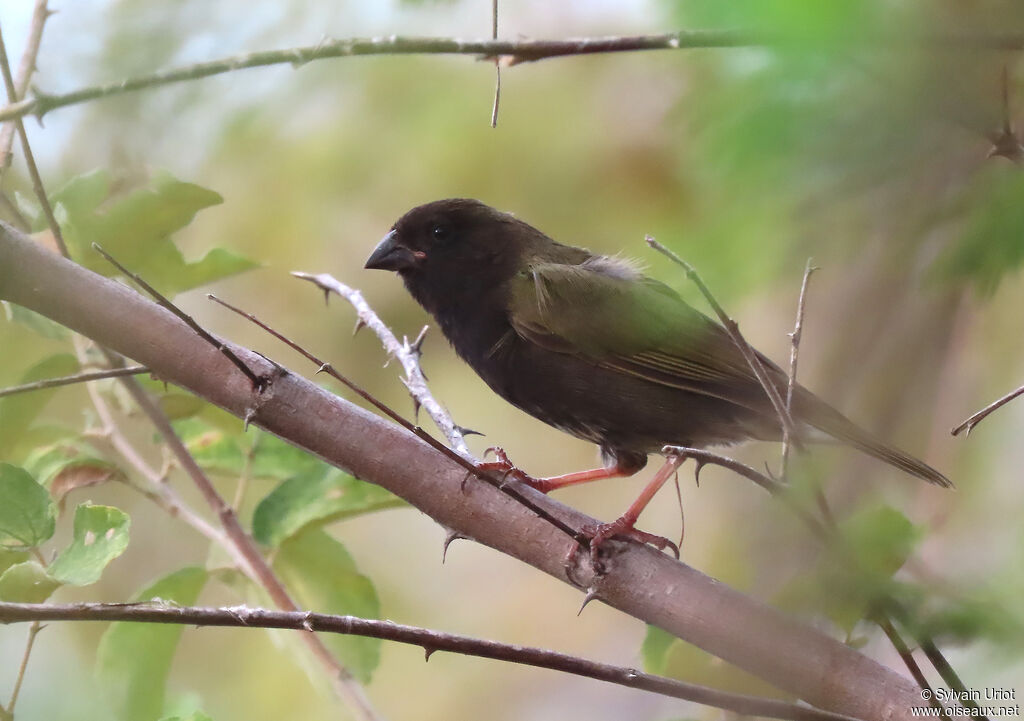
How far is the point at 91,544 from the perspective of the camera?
166 cm

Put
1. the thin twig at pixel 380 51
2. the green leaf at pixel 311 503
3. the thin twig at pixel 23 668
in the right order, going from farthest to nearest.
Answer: the green leaf at pixel 311 503 → the thin twig at pixel 23 668 → the thin twig at pixel 380 51

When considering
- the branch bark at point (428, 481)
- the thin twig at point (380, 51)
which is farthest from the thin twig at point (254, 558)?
the thin twig at point (380, 51)

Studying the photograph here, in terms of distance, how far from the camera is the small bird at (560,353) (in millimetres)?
3129

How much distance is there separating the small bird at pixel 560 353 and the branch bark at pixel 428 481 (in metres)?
0.68

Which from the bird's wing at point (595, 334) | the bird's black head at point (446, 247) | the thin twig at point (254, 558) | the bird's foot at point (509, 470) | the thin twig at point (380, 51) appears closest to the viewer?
the thin twig at point (380, 51)

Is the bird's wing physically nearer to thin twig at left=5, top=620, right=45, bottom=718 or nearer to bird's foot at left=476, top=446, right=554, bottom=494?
bird's foot at left=476, top=446, right=554, bottom=494

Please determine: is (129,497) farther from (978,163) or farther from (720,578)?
(978,163)

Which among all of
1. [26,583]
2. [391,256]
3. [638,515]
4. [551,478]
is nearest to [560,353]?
[551,478]

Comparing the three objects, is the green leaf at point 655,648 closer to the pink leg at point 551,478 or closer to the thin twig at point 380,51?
the pink leg at point 551,478

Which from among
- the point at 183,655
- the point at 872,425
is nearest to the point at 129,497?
the point at 183,655

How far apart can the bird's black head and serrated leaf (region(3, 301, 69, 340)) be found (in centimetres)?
143

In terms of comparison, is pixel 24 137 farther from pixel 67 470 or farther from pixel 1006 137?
pixel 1006 137

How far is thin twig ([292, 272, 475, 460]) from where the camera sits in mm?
2516

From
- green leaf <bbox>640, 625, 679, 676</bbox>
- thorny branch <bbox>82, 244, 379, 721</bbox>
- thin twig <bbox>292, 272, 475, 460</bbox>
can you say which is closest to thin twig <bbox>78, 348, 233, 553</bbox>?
thorny branch <bbox>82, 244, 379, 721</bbox>
